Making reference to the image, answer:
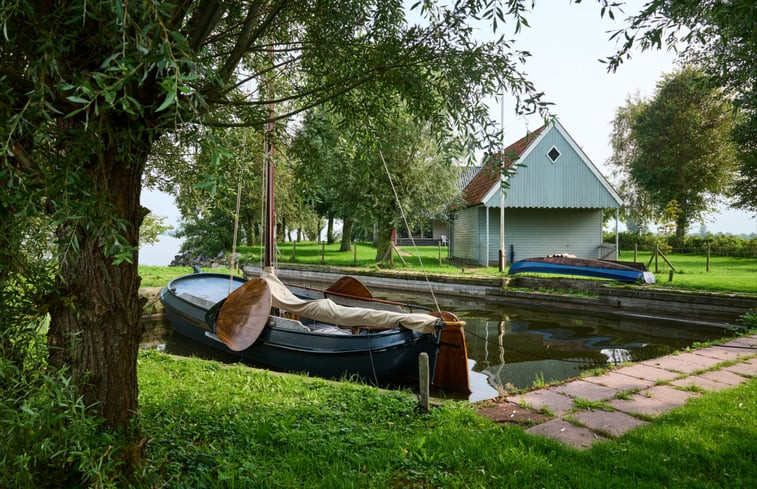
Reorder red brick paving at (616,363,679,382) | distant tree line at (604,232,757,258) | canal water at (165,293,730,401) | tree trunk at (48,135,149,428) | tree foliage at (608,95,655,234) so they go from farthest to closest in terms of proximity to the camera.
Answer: tree foliage at (608,95,655,234)
distant tree line at (604,232,757,258)
canal water at (165,293,730,401)
red brick paving at (616,363,679,382)
tree trunk at (48,135,149,428)

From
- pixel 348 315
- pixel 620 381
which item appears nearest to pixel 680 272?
pixel 620 381

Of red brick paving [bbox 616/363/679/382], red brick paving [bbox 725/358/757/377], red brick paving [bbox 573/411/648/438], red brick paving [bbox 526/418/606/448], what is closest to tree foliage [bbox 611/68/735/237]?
red brick paving [bbox 725/358/757/377]

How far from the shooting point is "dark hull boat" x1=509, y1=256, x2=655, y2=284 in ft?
47.2

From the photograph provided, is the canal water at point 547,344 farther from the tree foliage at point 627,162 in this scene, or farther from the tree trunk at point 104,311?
the tree foliage at point 627,162

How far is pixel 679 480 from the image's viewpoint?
3.14 meters

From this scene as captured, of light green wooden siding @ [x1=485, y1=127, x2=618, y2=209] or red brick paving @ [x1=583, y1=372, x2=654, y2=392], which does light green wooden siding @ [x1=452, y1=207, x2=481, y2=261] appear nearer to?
light green wooden siding @ [x1=485, y1=127, x2=618, y2=209]

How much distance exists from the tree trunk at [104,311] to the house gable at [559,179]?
20.9m

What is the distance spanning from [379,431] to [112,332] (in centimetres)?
239

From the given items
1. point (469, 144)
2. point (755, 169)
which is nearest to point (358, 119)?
point (469, 144)

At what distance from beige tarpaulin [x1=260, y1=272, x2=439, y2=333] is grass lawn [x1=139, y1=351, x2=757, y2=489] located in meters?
Answer: 1.99

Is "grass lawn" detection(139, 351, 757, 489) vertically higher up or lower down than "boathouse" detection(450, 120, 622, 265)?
lower down

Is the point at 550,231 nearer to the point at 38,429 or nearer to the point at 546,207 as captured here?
the point at 546,207

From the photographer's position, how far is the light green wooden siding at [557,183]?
22516mm

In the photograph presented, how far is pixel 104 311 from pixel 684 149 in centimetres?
3537
